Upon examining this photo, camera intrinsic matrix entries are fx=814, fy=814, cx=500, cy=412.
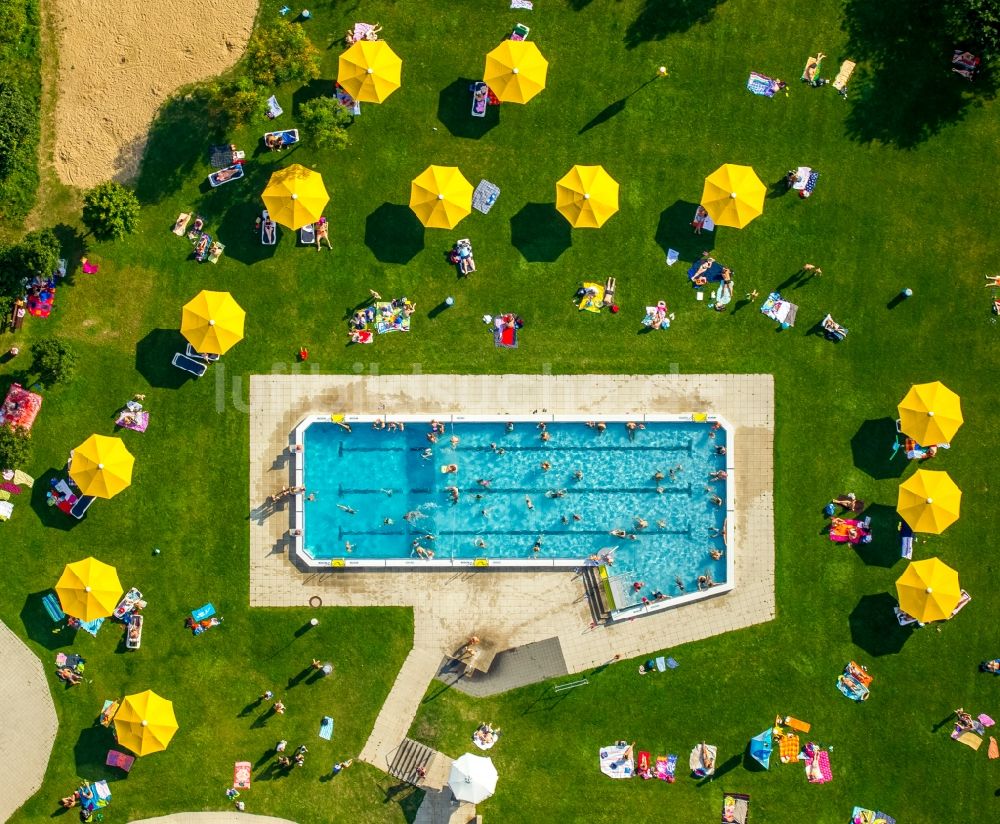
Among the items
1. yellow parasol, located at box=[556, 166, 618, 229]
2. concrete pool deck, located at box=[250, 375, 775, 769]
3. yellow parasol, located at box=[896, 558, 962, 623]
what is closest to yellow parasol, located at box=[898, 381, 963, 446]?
yellow parasol, located at box=[896, 558, 962, 623]

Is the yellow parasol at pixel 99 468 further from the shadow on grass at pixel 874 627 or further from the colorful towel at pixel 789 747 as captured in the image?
the shadow on grass at pixel 874 627

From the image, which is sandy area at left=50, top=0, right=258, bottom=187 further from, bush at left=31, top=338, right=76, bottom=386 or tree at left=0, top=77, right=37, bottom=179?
bush at left=31, top=338, right=76, bottom=386

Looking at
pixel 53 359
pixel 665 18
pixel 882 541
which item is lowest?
pixel 882 541

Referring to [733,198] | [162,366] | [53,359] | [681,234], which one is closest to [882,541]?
[681,234]

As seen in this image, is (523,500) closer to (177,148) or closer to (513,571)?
(513,571)

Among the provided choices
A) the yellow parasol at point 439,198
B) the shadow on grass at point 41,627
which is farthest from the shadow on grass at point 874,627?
the shadow on grass at point 41,627
